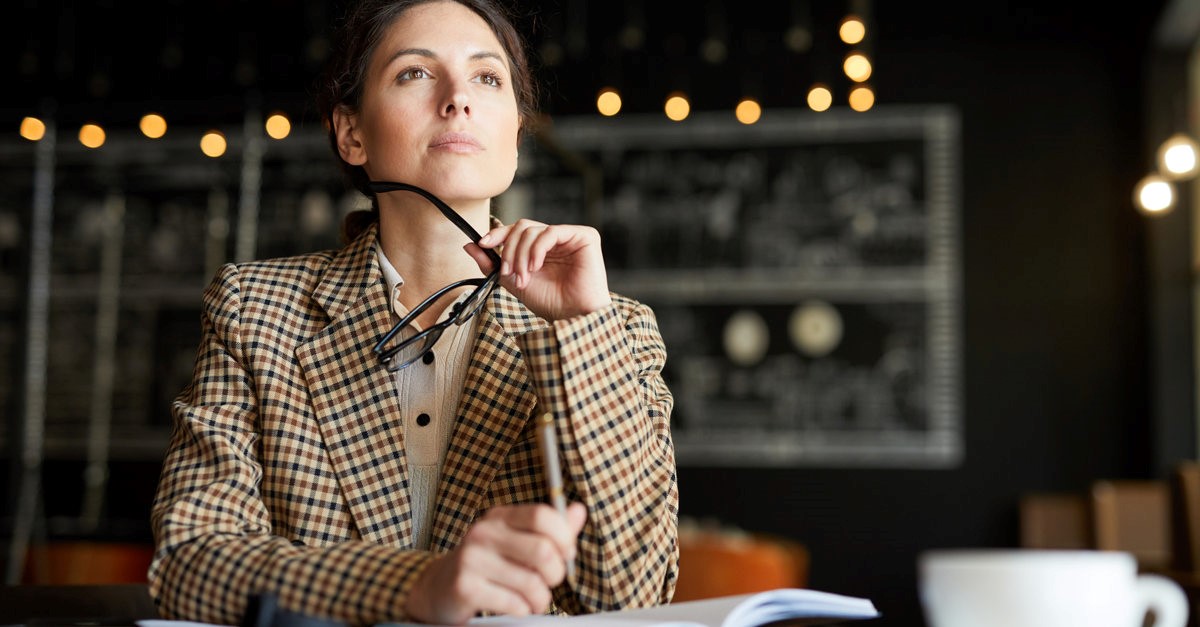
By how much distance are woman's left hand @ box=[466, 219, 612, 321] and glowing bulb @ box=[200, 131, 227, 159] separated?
467cm

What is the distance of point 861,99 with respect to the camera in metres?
5.36

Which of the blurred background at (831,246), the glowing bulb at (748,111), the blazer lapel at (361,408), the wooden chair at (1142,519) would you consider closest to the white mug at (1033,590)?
the blazer lapel at (361,408)

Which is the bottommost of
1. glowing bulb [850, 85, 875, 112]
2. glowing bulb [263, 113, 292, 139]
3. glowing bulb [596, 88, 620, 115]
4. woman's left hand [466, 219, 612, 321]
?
woman's left hand [466, 219, 612, 321]

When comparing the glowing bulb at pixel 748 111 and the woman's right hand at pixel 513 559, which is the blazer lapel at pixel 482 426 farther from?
the glowing bulb at pixel 748 111

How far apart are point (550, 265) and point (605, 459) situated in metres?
0.29

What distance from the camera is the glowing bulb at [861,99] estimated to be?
5.28 m

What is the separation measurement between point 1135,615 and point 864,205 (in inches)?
196

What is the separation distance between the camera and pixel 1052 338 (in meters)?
5.40

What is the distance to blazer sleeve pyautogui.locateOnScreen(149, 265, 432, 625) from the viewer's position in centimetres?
104

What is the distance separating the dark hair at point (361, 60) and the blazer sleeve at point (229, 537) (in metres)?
0.28

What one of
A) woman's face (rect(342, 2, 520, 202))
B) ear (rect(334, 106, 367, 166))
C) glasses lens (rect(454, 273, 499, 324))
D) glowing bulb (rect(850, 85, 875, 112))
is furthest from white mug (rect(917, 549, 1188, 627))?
glowing bulb (rect(850, 85, 875, 112))

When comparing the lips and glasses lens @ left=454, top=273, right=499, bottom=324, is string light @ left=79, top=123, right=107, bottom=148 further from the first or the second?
glasses lens @ left=454, top=273, right=499, bottom=324

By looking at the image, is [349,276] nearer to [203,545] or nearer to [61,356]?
[203,545]

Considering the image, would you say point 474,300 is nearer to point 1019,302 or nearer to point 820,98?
point 820,98
